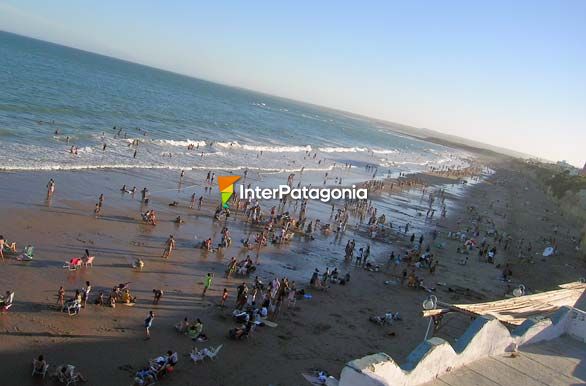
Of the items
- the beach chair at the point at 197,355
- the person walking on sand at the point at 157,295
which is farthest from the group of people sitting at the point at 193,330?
the person walking on sand at the point at 157,295

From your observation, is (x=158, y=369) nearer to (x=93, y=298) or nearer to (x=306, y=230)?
(x=93, y=298)

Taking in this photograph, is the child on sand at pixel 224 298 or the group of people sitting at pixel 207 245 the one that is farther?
the group of people sitting at pixel 207 245

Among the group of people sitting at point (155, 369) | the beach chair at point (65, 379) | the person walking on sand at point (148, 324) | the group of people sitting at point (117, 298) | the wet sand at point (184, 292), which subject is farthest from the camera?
the group of people sitting at point (117, 298)

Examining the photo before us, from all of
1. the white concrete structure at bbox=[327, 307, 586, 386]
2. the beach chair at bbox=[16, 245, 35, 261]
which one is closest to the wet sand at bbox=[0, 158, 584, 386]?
the beach chair at bbox=[16, 245, 35, 261]

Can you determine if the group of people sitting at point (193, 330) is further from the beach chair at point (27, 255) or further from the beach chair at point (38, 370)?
the beach chair at point (27, 255)

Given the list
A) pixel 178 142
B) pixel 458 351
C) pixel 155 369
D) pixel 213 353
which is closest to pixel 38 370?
pixel 155 369

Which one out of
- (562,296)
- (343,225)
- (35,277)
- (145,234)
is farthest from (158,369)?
(343,225)

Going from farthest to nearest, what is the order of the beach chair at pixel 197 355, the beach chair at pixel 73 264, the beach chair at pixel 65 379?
the beach chair at pixel 73 264 < the beach chair at pixel 197 355 < the beach chair at pixel 65 379

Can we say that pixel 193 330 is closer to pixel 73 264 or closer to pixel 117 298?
pixel 117 298
